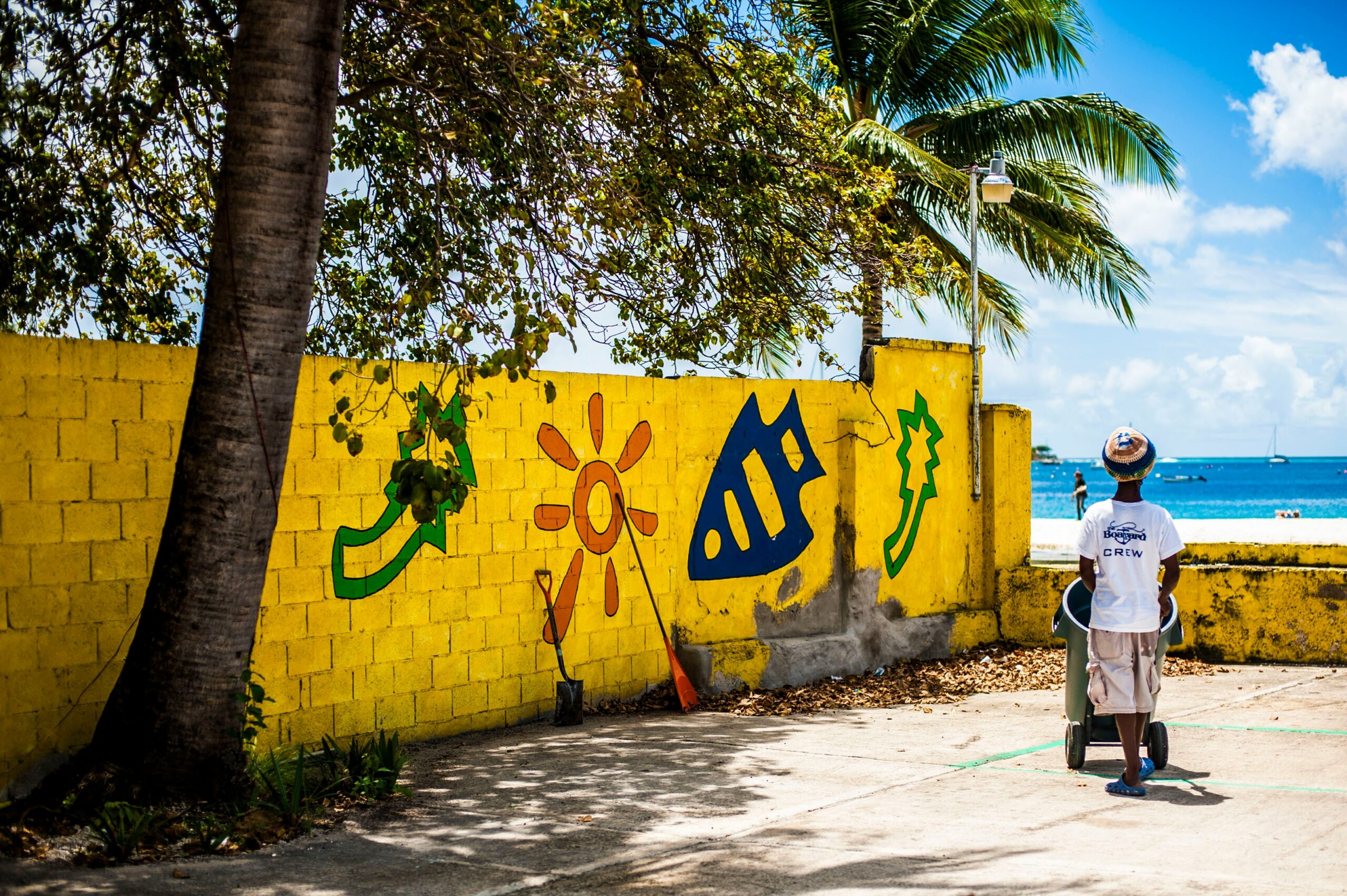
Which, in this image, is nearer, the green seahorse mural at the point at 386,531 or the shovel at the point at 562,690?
Answer: the green seahorse mural at the point at 386,531

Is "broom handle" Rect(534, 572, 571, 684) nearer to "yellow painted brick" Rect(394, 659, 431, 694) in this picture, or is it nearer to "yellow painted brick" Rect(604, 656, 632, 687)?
"yellow painted brick" Rect(604, 656, 632, 687)

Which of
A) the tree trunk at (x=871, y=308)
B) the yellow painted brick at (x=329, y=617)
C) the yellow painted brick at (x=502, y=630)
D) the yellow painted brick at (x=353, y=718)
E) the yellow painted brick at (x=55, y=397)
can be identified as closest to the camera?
the yellow painted brick at (x=55, y=397)

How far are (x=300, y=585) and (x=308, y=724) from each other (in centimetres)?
78

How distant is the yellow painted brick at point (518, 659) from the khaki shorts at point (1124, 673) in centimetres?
363

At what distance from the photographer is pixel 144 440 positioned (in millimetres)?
6211

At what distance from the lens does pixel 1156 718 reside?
8422 millimetres

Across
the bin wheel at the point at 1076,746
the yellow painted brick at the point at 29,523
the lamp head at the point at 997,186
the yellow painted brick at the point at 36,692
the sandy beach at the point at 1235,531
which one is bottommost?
the bin wheel at the point at 1076,746

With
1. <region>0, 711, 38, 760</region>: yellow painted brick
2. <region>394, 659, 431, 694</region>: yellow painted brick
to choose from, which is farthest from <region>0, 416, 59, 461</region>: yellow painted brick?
<region>394, 659, 431, 694</region>: yellow painted brick

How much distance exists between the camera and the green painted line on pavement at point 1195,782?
20.6 ft

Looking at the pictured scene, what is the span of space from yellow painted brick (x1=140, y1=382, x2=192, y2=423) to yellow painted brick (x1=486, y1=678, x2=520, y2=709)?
2.75 m

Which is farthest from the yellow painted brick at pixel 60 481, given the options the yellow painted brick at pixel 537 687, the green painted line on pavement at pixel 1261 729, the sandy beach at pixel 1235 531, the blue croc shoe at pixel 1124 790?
the sandy beach at pixel 1235 531

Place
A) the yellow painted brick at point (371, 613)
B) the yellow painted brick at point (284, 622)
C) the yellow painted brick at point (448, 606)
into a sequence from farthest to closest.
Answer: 1. the yellow painted brick at point (448, 606)
2. the yellow painted brick at point (371, 613)
3. the yellow painted brick at point (284, 622)

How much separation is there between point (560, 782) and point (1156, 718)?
4.19 meters

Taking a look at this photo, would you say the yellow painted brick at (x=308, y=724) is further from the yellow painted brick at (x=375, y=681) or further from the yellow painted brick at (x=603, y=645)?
the yellow painted brick at (x=603, y=645)
